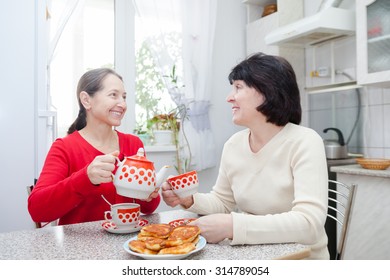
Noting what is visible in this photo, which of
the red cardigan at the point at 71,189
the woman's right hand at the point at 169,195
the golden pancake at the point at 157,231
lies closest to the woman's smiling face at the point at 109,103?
the red cardigan at the point at 71,189

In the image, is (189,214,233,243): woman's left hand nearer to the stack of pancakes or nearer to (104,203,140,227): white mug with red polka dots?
the stack of pancakes

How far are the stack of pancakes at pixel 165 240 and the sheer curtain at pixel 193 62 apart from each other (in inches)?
77.1

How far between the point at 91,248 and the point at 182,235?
220 mm

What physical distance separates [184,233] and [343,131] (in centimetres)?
216

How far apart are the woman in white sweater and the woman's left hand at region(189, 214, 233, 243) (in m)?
0.09

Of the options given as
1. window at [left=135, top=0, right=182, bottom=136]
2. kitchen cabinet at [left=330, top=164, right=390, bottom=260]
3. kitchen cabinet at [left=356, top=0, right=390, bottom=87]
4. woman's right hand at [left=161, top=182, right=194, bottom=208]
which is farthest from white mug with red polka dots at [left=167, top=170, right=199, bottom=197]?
window at [left=135, top=0, right=182, bottom=136]

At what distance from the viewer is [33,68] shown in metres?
1.59

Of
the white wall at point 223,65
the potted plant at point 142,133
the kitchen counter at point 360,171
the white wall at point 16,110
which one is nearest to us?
the white wall at point 16,110

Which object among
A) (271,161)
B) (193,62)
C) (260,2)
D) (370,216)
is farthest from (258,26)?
(271,161)

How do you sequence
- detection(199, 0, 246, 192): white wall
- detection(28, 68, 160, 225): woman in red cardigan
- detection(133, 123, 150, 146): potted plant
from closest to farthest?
detection(28, 68, 160, 225): woman in red cardigan, detection(133, 123, 150, 146): potted plant, detection(199, 0, 246, 192): white wall

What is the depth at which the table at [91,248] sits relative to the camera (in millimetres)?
767

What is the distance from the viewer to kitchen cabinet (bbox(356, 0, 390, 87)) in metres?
2.15

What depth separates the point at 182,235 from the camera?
789 millimetres

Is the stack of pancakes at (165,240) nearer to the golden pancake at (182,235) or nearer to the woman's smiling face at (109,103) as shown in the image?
the golden pancake at (182,235)
